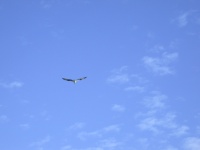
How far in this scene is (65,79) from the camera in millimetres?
64125

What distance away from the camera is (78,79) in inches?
2547

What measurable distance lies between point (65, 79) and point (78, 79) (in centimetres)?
266
